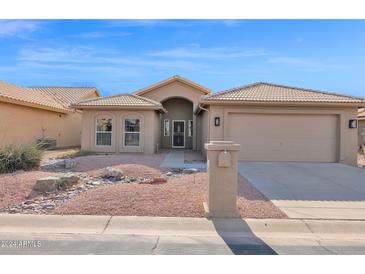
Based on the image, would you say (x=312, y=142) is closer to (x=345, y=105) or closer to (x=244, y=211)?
(x=345, y=105)

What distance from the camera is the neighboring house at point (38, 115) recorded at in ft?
59.6

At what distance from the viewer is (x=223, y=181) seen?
23.4 ft

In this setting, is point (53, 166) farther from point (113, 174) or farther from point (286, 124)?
point (286, 124)

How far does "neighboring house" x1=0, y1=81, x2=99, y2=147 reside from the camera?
18172mm

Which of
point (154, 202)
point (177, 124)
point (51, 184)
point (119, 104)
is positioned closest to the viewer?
point (154, 202)

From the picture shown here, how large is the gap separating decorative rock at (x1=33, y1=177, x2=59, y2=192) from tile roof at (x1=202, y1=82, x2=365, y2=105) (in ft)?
29.7

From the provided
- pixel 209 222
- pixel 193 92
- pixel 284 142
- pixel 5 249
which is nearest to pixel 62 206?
pixel 5 249

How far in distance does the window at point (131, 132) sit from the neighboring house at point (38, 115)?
555 centimetres

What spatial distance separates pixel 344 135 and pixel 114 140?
12441mm

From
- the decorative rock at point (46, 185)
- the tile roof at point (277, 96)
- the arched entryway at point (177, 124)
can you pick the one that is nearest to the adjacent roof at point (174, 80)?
the arched entryway at point (177, 124)

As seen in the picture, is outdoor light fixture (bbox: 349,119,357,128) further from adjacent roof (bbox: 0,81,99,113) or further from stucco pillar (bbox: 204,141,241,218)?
adjacent roof (bbox: 0,81,99,113)

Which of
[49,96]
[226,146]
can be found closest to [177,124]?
[49,96]

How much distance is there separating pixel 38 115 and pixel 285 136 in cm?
1536

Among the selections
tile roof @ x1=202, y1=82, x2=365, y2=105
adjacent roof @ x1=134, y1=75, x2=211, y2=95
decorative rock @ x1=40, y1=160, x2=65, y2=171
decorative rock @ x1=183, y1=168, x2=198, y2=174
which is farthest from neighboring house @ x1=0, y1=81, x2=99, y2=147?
tile roof @ x1=202, y1=82, x2=365, y2=105
